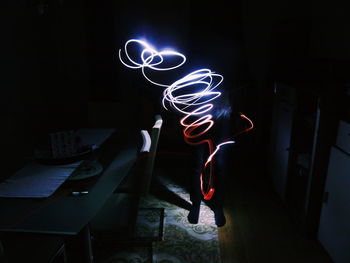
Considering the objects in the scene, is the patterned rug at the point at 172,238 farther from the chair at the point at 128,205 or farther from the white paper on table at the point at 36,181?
the white paper on table at the point at 36,181

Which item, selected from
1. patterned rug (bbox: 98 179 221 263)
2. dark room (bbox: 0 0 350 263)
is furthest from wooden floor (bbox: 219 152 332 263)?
patterned rug (bbox: 98 179 221 263)

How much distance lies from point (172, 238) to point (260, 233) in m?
0.82

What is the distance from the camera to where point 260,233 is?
2.85 m

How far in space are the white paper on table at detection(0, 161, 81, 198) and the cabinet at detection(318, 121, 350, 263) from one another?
194cm

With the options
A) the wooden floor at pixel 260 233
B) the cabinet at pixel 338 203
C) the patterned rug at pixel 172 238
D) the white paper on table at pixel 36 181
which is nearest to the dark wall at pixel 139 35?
the wooden floor at pixel 260 233

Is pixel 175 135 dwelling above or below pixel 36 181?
below

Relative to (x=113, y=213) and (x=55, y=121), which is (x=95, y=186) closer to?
(x=113, y=213)

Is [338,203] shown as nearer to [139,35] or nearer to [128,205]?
[128,205]

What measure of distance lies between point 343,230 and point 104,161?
1838 millimetres

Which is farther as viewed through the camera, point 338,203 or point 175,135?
point 175,135

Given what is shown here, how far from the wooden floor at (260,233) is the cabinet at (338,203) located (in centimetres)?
20

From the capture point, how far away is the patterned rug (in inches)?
98.0

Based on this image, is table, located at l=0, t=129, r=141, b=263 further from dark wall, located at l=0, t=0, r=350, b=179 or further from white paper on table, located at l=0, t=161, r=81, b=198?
dark wall, located at l=0, t=0, r=350, b=179

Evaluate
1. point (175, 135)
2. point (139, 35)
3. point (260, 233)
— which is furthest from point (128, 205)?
point (139, 35)
